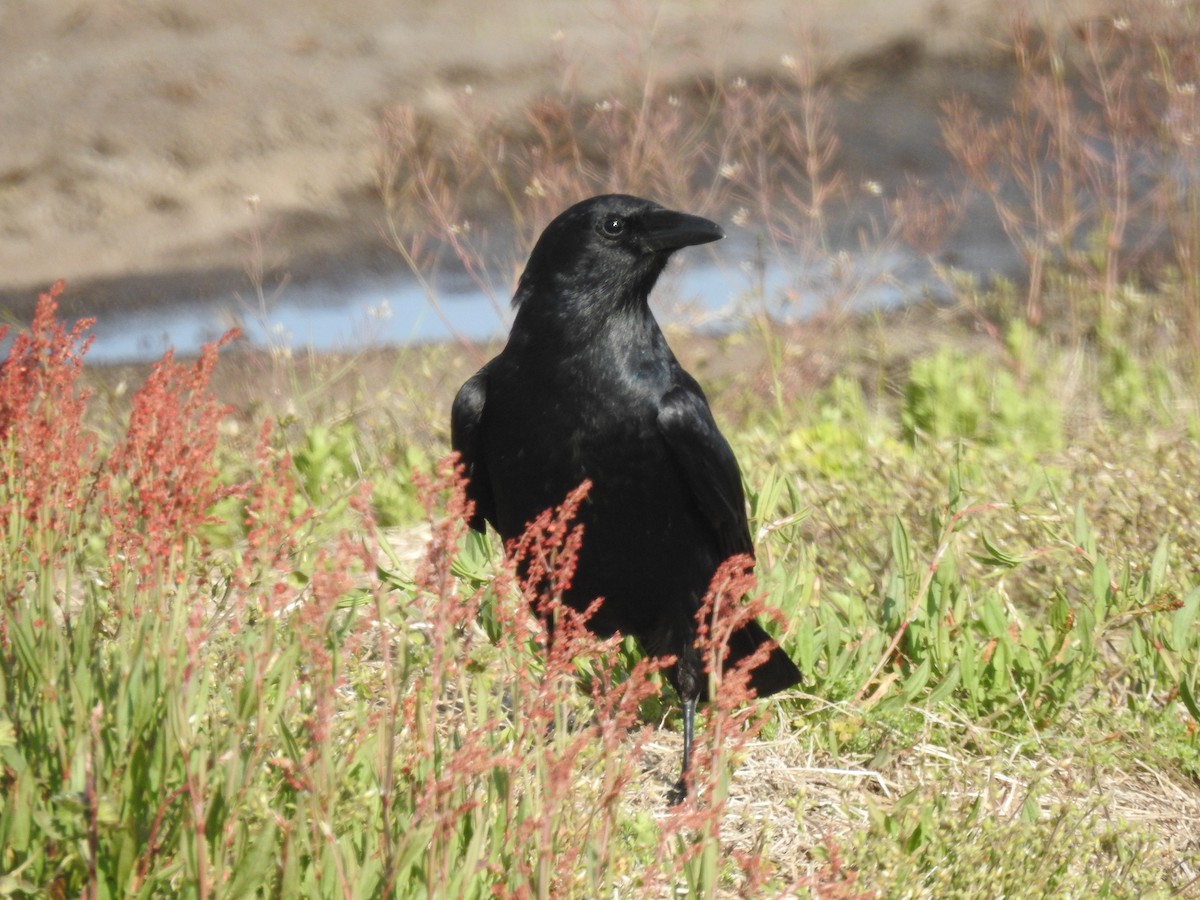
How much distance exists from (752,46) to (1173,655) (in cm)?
906

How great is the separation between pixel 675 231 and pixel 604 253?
186 millimetres

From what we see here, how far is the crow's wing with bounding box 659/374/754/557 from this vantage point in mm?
3275

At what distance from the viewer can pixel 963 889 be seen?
2547mm

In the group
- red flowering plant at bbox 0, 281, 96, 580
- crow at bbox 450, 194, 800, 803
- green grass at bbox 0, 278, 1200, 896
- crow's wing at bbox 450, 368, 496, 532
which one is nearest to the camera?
green grass at bbox 0, 278, 1200, 896

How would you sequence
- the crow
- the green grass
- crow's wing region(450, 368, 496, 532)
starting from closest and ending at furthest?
the green grass < the crow < crow's wing region(450, 368, 496, 532)

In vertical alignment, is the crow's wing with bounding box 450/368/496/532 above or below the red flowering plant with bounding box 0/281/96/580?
below

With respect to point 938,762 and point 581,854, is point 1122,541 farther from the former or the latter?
point 581,854

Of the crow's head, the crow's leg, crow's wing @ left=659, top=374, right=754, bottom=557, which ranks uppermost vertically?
the crow's head

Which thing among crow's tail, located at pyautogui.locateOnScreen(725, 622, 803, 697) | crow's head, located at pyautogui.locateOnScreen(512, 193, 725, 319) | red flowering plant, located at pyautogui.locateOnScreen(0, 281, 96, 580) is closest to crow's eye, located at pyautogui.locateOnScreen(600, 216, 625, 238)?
crow's head, located at pyautogui.locateOnScreen(512, 193, 725, 319)

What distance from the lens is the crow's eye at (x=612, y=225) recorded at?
3.51 m

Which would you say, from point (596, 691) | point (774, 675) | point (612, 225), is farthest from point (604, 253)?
point (596, 691)

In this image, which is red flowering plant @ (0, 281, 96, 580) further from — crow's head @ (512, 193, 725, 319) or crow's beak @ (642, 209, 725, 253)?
crow's beak @ (642, 209, 725, 253)

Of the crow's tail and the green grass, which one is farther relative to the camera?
the crow's tail

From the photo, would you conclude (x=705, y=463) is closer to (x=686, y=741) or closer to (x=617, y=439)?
(x=617, y=439)
